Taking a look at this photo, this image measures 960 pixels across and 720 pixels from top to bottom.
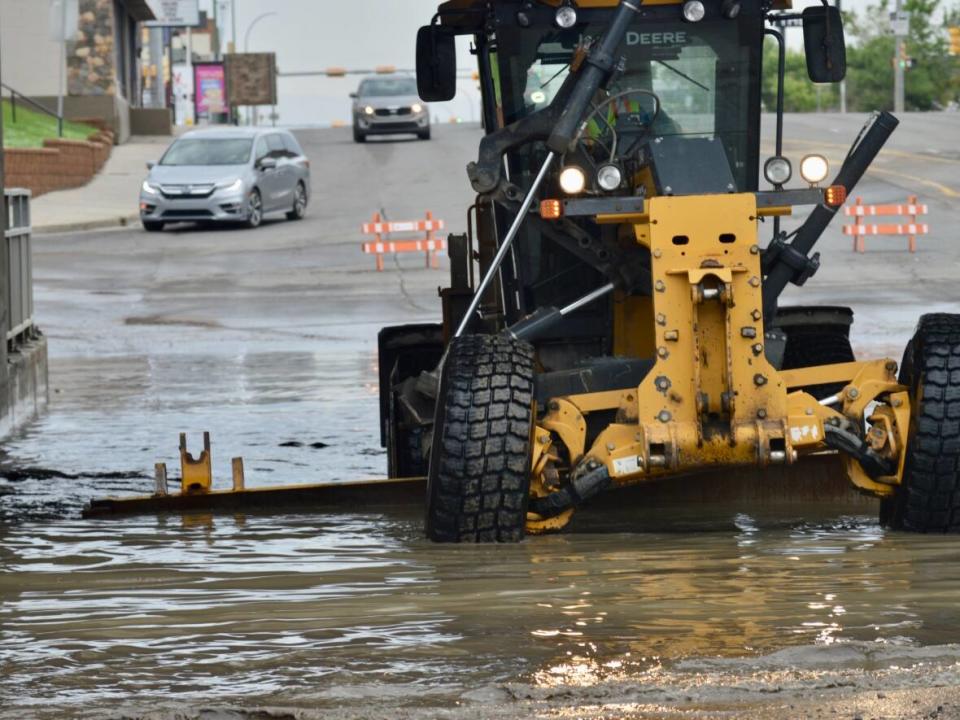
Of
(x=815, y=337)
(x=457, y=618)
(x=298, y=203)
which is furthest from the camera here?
(x=298, y=203)

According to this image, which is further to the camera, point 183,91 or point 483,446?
point 183,91

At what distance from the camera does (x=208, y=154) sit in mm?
36250

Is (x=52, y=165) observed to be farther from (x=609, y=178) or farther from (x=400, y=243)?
(x=609, y=178)

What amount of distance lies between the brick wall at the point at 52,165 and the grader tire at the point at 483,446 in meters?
34.2

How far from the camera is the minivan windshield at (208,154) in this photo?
36188mm

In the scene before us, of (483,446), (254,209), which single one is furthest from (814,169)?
(254,209)

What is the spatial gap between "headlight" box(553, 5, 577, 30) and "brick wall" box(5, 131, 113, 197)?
33.4 metres

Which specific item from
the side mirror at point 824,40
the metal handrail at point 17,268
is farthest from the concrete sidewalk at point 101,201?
the side mirror at point 824,40

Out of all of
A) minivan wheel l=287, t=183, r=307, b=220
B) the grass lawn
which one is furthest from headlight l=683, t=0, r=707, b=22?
the grass lawn

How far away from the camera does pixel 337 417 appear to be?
1539 cm

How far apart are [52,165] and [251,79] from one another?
4052 cm

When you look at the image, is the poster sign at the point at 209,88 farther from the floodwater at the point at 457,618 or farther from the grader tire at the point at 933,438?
the grader tire at the point at 933,438

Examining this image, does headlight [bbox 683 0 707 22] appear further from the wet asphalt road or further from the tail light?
the wet asphalt road

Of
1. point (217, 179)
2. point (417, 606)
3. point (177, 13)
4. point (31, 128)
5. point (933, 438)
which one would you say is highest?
point (177, 13)
